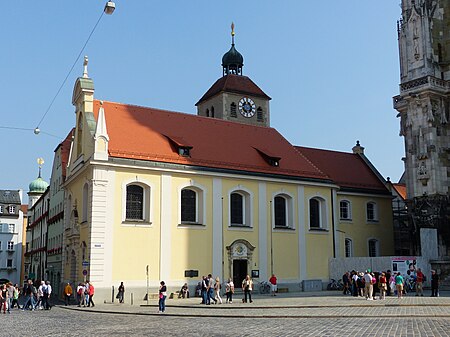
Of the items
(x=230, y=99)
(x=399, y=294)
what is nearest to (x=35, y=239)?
(x=230, y=99)

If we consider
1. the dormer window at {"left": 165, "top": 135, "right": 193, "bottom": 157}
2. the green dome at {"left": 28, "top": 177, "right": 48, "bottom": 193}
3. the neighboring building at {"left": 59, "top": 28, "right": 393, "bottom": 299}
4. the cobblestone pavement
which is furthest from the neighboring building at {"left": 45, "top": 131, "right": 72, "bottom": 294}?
the green dome at {"left": 28, "top": 177, "right": 48, "bottom": 193}

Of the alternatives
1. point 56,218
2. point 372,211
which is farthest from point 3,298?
point 372,211

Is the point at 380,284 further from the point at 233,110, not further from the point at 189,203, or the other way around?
the point at 233,110

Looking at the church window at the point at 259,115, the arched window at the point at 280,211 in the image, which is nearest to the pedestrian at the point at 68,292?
the arched window at the point at 280,211

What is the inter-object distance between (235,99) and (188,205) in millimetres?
30187

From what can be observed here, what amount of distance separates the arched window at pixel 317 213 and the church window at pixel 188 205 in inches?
392

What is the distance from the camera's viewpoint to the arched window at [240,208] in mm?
38469

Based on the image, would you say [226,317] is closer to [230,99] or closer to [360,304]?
[360,304]

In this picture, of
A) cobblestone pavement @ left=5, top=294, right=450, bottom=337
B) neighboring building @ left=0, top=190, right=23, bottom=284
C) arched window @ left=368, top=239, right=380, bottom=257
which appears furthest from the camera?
neighboring building @ left=0, top=190, right=23, bottom=284

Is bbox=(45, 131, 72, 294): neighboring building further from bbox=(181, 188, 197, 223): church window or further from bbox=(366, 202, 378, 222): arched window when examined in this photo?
bbox=(366, 202, 378, 222): arched window

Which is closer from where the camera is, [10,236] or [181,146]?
[181,146]

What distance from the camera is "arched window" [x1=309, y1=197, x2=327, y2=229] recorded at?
42.1m

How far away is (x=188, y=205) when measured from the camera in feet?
121

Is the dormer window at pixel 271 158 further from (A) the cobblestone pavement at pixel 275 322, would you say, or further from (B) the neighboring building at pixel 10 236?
(B) the neighboring building at pixel 10 236
